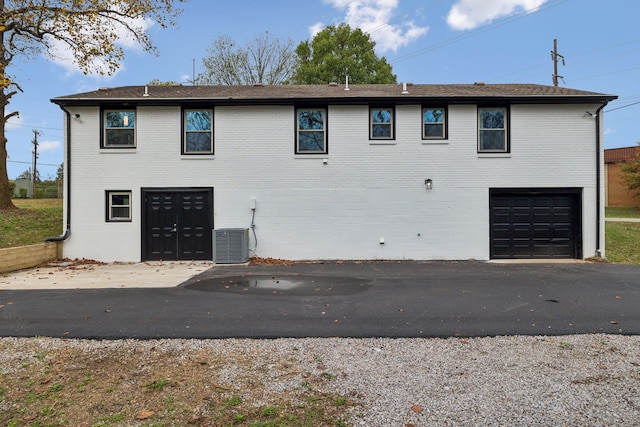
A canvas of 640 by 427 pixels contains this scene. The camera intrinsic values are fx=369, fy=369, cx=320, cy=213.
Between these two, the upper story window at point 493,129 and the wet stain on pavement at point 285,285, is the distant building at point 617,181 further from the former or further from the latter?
the wet stain on pavement at point 285,285

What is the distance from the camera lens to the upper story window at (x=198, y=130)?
1191cm

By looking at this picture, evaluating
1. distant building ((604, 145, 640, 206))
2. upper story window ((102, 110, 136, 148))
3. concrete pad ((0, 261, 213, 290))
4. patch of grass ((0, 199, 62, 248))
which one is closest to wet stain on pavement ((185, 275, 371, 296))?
concrete pad ((0, 261, 213, 290))

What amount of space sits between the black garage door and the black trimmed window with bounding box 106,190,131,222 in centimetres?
1157

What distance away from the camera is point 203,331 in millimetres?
4953

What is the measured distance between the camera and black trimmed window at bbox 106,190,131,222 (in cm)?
1176

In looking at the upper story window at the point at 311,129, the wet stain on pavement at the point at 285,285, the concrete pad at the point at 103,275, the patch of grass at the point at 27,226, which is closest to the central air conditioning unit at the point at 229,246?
the concrete pad at the point at 103,275

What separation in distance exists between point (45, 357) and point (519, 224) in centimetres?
1219

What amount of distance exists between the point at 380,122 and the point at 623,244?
32.1 ft

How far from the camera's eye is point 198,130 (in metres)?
11.9

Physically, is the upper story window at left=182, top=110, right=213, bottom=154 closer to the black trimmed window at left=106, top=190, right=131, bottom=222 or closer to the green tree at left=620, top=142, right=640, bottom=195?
the black trimmed window at left=106, top=190, right=131, bottom=222

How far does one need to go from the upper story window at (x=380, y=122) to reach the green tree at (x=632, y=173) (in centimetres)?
2345

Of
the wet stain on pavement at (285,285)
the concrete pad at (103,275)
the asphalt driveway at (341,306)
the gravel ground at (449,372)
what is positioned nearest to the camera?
the gravel ground at (449,372)

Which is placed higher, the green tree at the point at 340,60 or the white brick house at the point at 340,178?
the green tree at the point at 340,60

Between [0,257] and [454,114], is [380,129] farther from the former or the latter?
[0,257]
